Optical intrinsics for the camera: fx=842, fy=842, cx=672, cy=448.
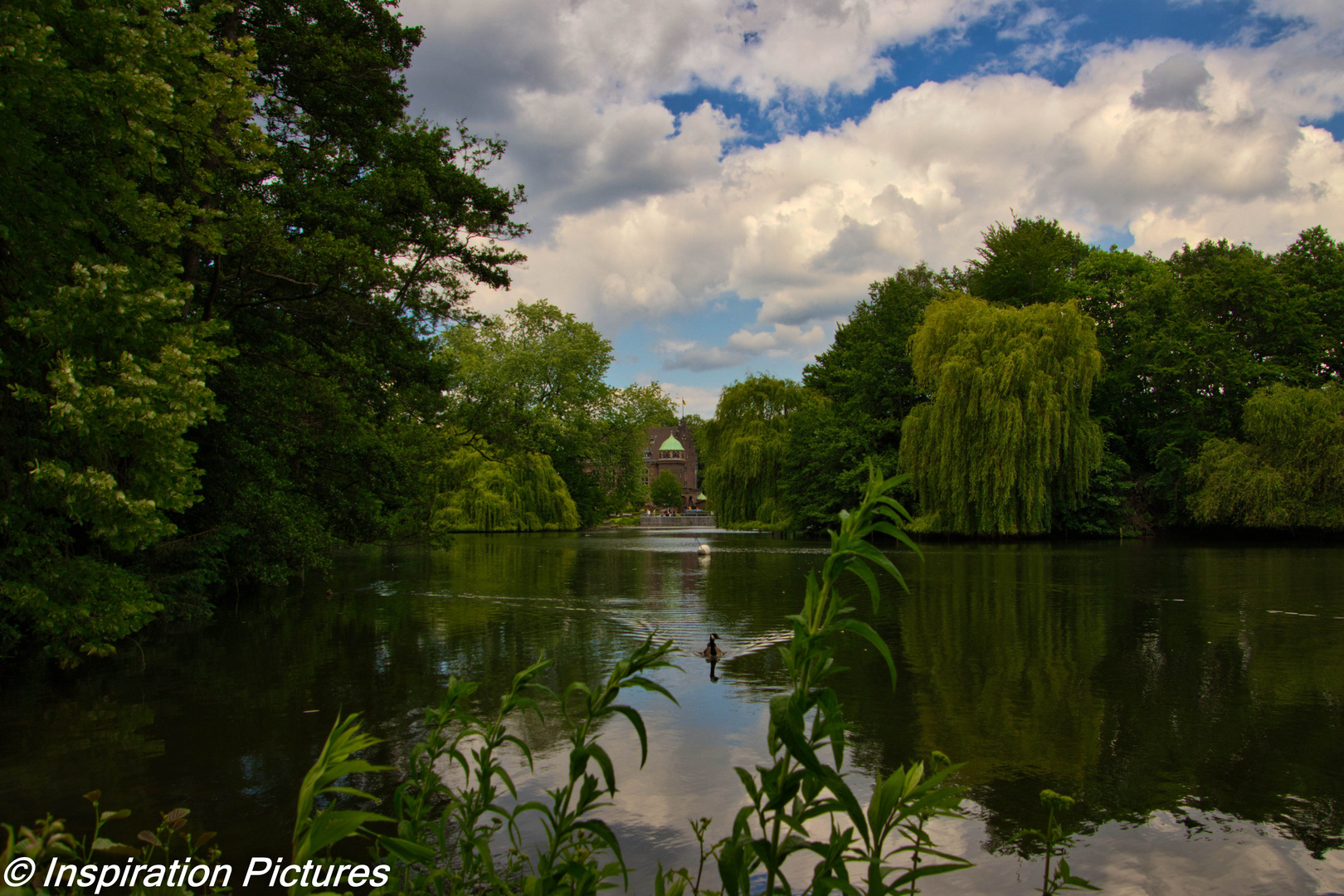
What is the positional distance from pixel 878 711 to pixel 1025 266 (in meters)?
41.1

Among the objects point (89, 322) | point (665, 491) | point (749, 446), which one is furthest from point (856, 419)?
point (665, 491)

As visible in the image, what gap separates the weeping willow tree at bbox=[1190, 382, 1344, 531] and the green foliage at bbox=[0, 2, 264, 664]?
33726 millimetres

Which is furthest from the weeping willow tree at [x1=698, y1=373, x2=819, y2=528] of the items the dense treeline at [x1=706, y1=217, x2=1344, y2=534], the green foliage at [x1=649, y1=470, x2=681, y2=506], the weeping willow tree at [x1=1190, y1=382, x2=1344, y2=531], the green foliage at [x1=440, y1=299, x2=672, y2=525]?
the green foliage at [x1=649, y1=470, x2=681, y2=506]

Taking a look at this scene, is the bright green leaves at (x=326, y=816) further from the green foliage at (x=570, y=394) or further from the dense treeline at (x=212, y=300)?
the green foliage at (x=570, y=394)

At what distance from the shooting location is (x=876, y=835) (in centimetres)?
157

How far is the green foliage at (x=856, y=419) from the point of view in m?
37.7

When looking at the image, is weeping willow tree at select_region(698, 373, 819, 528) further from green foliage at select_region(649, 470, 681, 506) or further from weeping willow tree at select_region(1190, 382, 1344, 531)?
green foliage at select_region(649, 470, 681, 506)

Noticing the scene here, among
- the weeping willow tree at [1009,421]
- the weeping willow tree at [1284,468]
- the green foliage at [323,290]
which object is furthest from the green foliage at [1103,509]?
the green foliage at [323,290]

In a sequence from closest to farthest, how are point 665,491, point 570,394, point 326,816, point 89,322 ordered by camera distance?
point 326,816, point 89,322, point 570,394, point 665,491

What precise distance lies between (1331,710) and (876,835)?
8.27 metres

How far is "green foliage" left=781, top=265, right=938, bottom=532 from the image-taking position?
124ft

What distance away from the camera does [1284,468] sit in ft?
99.7

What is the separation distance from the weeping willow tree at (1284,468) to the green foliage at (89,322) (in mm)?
33726

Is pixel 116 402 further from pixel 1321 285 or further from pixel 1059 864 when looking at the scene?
pixel 1321 285
